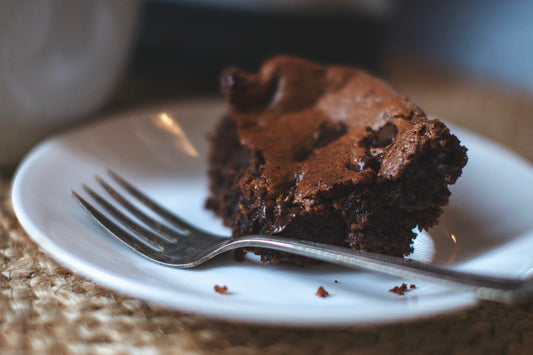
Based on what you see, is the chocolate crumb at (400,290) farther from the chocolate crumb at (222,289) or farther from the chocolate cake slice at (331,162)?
the chocolate crumb at (222,289)

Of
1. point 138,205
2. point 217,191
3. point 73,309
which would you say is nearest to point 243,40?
point 217,191

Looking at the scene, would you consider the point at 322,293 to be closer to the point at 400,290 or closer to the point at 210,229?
the point at 400,290

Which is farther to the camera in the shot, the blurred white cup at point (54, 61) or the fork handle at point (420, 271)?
the blurred white cup at point (54, 61)

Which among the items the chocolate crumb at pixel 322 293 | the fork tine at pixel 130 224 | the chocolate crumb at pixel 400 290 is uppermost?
the fork tine at pixel 130 224

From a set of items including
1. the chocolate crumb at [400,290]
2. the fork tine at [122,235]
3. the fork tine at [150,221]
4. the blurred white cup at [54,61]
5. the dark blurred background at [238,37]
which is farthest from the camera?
the dark blurred background at [238,37]

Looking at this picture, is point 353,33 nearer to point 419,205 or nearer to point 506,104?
point 506,104

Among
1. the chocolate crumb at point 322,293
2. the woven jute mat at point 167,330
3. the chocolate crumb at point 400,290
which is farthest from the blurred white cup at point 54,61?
the chocolate crumb at point 400,290

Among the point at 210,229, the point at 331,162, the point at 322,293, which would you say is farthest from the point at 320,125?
the point at 322,293
